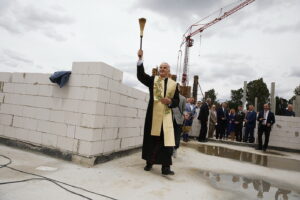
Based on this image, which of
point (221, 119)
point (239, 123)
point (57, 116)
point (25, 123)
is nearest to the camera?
point (57, 116)

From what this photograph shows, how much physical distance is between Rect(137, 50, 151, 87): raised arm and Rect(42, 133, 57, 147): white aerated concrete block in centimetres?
193

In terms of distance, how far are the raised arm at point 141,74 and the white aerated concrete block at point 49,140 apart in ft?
6.32

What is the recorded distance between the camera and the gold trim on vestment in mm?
3961

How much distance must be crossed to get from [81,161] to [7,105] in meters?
2.45

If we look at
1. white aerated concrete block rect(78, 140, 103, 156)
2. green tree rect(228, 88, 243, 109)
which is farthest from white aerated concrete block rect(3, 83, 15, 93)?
green tree rect(228, 88, 243, 109)

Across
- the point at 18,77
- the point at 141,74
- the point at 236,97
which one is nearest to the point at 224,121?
the point at 141,74

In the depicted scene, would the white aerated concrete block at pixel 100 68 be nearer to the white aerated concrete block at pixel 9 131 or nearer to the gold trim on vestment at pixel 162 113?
the gold trim on vestment at pixel 162 113

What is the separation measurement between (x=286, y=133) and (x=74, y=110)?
29.0 ft

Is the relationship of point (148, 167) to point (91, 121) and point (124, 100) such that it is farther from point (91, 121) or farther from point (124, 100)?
point (124, 100)

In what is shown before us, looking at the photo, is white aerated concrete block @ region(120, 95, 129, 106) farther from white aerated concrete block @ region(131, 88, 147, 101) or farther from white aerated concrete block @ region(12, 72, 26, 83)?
white aerated concrete block @ region(12, 72, 26, 83)

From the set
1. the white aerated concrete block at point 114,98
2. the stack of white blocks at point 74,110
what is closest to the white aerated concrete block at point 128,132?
the stack of white blocks at point 74,110

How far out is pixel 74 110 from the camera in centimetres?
421

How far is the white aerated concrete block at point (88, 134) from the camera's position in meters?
3.96

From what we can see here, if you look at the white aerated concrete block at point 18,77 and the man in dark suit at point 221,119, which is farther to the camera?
the man in dark suit at point 221,119
